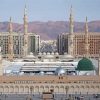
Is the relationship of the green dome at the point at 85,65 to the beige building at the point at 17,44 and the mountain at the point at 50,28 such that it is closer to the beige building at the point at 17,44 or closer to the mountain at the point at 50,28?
the beige building at the point at 17,44

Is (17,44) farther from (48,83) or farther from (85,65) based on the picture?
(48,83)

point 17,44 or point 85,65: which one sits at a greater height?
point 17,44

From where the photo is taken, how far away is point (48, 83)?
4244cm

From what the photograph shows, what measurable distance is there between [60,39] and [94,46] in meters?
10.5

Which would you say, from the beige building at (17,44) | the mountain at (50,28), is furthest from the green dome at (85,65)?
the mountain at (50,28)

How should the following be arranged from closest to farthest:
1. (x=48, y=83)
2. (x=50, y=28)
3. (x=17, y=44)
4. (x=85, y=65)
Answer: (x=48, y=83) < (x=85, y=65) < (x=17, y=44) < (x=50, y=28)

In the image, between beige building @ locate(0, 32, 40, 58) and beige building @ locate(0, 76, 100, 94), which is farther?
beige building @ locate(0, 32, 40, 58)

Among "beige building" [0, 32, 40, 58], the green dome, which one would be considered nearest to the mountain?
"beige building" [0, 32, 40, 58]

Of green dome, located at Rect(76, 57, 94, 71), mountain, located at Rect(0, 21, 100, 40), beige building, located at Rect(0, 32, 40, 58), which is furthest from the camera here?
mountain, located at Rect(0, 21, 100, 40)

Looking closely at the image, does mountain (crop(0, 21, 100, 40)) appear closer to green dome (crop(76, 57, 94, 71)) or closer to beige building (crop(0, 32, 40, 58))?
beige building (crop(0, 32, 40, 58))

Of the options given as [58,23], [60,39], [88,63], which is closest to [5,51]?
[60,39]

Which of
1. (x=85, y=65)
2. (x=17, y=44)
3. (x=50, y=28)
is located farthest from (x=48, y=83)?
(x=50, y=28)

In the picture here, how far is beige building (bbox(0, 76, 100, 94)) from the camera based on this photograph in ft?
137

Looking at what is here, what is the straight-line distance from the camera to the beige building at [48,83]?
137 feet
